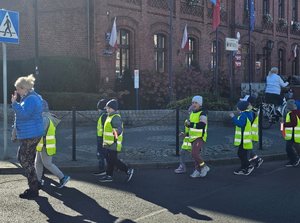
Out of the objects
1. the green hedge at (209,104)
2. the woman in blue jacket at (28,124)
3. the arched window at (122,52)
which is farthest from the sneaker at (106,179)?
the arched window at (122,52)

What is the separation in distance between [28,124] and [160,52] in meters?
16.7

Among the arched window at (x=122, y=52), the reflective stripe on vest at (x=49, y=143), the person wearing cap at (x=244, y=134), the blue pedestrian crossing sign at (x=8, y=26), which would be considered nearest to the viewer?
the reflective stripe on vest at (x=49, y=143)

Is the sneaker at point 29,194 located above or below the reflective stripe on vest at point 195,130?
below

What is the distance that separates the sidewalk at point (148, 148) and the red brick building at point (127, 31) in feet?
19.4

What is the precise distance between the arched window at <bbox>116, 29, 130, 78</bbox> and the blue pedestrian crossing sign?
11107 mm

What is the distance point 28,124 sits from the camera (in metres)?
6.95

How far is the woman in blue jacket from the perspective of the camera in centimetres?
685

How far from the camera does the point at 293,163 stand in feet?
32.3

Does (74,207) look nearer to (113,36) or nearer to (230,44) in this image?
(230,44)

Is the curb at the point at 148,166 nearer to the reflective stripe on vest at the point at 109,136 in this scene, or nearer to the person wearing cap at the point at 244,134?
the person wearing cap at the point at 244,134

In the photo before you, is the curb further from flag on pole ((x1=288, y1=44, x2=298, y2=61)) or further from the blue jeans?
flag on pole ((x1=288, y1=44, x2=298, y2=61))

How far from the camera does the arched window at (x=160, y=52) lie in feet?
75.0

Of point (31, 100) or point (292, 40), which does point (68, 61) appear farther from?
point (292, 40)

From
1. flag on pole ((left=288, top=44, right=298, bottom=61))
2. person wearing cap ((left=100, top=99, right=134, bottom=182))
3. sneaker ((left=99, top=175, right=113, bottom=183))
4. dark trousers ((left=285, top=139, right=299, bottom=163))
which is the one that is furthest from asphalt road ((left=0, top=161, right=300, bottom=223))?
flag on pole ((left=288, top=44, right=298, bottom=61))
